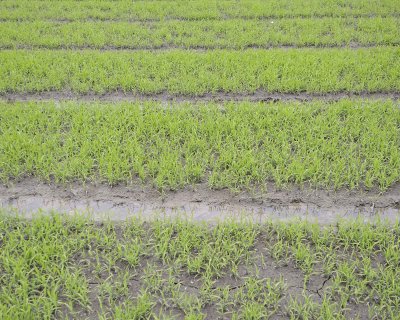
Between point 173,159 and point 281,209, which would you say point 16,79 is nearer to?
point 173,159

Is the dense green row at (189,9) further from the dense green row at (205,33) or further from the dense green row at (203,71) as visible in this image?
the dense green row at (203,71)

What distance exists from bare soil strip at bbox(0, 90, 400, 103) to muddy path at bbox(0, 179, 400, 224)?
1695mm

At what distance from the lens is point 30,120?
434 centimetres

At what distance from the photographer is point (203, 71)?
5.39 meters

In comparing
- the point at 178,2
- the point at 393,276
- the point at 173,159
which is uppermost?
the point at 178,2

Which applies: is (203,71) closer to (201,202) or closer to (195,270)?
(201,202)

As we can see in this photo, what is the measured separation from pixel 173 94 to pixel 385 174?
2573 millimetres

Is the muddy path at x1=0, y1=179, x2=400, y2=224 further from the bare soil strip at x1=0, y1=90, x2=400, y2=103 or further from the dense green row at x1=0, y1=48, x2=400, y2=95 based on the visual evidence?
the dense green row at x1=0, y1=48, x2=400, y2=95

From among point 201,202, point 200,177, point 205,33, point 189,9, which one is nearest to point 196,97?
point 200,177

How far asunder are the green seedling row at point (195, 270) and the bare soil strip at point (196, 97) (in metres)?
2.20

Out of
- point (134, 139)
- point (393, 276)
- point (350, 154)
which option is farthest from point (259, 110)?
point (393, 276)

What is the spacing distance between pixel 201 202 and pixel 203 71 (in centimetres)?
246

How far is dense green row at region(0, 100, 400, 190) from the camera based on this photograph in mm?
3625

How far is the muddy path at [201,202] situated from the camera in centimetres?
330
